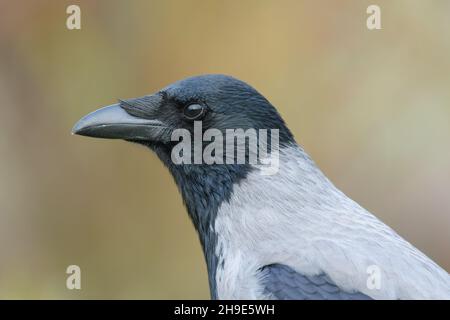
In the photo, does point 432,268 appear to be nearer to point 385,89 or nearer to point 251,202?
point 251,202

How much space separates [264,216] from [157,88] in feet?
13.5

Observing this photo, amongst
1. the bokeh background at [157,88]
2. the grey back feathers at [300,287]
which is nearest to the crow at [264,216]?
the grey back feathers at [300,287]

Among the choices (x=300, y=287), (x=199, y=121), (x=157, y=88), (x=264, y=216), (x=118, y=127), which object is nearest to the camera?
(x=300, y=287)

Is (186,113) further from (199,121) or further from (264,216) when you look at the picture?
(264,216)

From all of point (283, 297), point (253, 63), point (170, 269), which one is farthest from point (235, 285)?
point (253, 63)

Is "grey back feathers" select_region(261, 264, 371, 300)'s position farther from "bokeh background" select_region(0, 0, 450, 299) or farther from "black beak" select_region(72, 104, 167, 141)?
"bokeh background" select_region(0, 0, 450, 299)

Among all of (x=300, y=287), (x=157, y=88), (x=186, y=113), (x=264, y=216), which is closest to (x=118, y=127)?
(x=186, y=113)

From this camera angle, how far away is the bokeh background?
8906 millimetres

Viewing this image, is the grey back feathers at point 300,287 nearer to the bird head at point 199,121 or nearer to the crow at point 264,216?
Result: the crow at point 264,216

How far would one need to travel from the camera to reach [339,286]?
4863mm

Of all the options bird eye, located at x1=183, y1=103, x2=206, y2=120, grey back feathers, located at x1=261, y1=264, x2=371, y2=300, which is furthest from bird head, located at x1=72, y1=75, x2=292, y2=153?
grey back feathers, located at x1=261, y1=264, x2=371, y2=300

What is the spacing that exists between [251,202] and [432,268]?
1.08m

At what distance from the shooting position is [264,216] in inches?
214

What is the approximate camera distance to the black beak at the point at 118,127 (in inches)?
228
